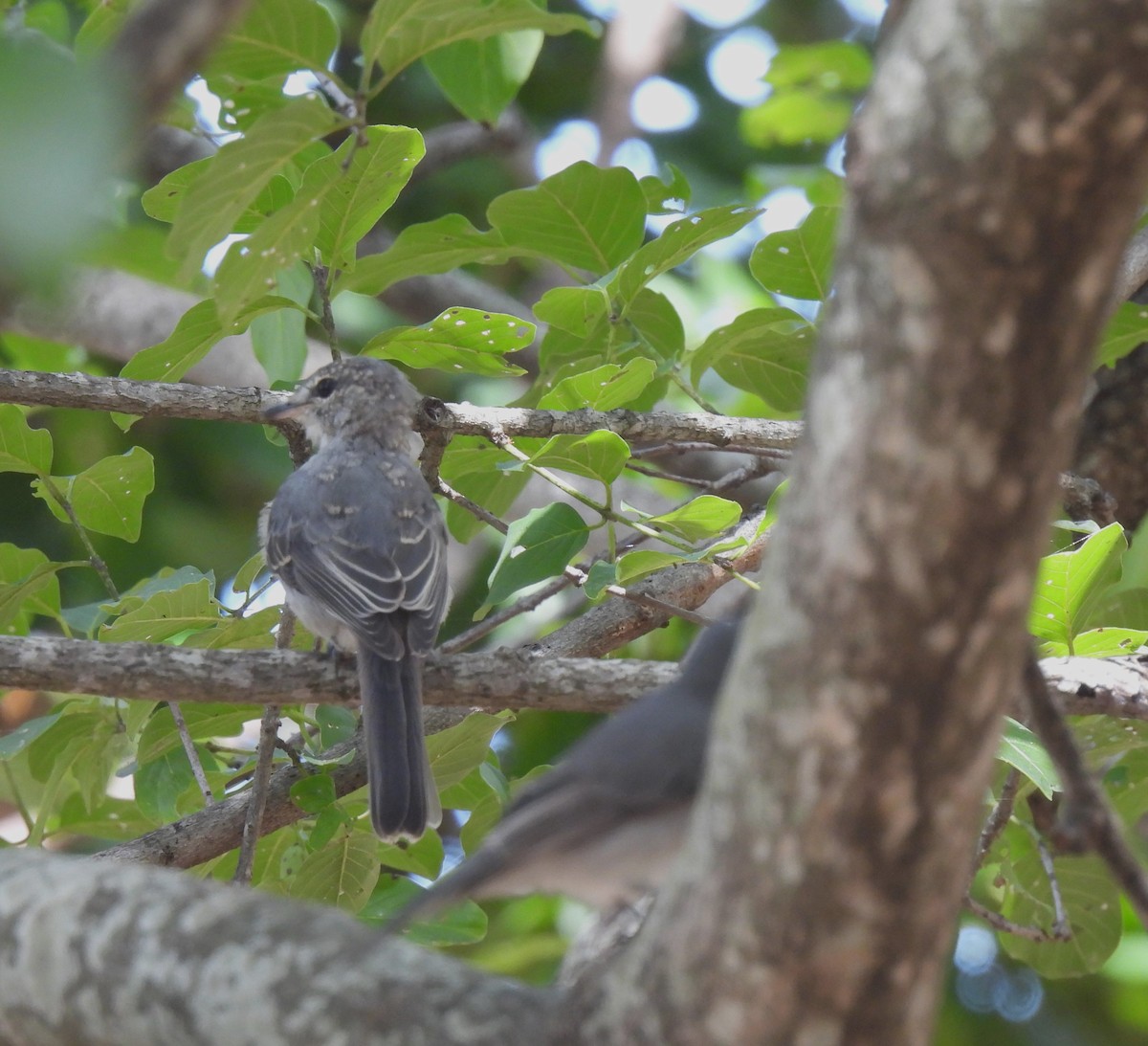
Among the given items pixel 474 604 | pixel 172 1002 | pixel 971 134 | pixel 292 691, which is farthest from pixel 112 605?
pixel 474 604

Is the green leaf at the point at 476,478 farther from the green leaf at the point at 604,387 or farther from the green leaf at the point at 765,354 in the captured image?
the green leaf at the point at 765,354

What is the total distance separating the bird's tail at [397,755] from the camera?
3.28m

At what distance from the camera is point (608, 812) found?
2.34m

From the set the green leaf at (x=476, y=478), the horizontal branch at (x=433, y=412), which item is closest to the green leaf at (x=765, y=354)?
the horizontal branch at (x=433, y=412)

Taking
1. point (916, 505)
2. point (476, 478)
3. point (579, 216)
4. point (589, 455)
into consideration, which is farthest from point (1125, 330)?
point (916, 505)

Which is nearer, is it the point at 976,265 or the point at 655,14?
the point at 976,265

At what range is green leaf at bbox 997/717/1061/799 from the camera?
117 inches

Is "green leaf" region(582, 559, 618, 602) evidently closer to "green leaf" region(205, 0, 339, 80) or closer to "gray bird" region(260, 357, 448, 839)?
"gray bird" region(260, 357, 448, 839)

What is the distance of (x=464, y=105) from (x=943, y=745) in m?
3.04

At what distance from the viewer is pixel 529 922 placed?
21.4 feet

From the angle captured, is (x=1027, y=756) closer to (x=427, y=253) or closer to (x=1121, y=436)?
(x=427, y=253)

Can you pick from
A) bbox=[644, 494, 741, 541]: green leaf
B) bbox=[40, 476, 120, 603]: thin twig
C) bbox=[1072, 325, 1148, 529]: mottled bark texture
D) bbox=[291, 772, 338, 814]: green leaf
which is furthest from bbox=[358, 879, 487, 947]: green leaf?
bbox=[1072, 325, 1148, 529]: mottled bark texture

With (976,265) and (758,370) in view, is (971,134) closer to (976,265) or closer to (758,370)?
(976,265)

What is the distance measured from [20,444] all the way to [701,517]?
188 cm
